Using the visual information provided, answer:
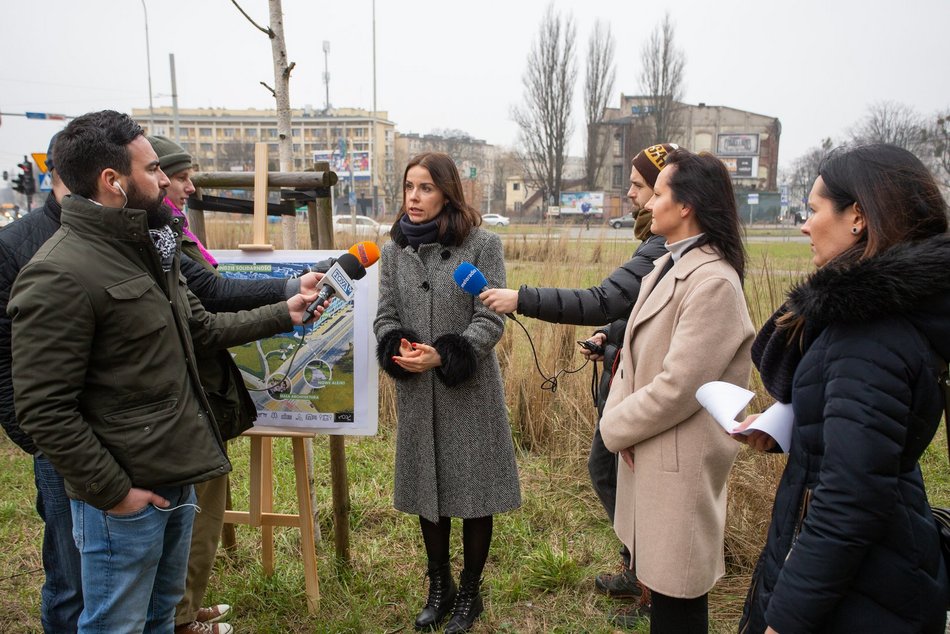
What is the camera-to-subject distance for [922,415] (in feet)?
4.12

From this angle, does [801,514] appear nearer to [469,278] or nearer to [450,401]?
[469,278]

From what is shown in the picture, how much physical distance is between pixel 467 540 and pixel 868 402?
6.00 ft

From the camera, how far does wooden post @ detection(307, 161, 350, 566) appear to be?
2895mm

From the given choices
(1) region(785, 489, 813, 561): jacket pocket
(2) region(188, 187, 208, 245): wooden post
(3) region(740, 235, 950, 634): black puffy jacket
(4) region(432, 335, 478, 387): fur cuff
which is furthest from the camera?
(2) region(188, 187, 208, 245): wooden post

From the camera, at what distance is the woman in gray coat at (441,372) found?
2.54 meters

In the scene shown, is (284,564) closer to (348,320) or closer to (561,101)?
(348,320)

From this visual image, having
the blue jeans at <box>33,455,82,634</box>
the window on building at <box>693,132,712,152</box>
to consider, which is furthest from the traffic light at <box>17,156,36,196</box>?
the window on building at <box>693,132,712,152</box>

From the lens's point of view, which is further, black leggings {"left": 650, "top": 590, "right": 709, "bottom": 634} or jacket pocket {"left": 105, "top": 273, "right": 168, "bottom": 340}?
black leggings {"left": 650, "top": 590, "right": 709, "bottom": 634}

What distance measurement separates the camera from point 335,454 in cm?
299

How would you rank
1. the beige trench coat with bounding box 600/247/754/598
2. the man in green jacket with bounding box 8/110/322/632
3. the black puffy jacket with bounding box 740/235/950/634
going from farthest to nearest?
the beige trench coat with bounding box 600/247/754/598 < the man in green jacket with bounding box 8/110/322/632 < the black puffy jacket with bounding box 740/235/950/634

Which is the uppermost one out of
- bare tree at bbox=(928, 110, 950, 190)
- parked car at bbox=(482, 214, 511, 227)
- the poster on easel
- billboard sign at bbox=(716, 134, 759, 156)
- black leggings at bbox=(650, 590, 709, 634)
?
billboard sign at bbox=(716, 134, 759, 156)

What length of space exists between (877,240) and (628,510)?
1163 millimetres

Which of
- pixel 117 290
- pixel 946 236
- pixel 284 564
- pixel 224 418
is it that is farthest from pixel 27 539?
pixel 946 236

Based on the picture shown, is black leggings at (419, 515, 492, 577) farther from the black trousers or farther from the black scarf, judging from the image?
the black scarf
